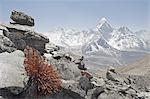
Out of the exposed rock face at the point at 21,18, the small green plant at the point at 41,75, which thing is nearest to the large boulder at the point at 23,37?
the exposed rock face at the point at 21,18

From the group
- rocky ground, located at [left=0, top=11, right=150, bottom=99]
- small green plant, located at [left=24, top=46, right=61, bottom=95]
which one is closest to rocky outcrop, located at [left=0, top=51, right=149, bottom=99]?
rocky ground, located at [left=0, top=11, right=150, bottom=99]

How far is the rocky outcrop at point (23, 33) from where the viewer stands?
2986 cm

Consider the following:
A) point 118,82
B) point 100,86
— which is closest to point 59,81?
point 100,86

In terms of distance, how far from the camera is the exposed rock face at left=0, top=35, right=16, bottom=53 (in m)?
27.2

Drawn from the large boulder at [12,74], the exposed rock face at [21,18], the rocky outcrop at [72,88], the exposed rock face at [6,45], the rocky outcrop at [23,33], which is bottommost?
the rocky outcrop at [72,88]

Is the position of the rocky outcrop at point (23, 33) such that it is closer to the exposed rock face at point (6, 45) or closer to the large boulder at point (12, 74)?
the exposed rock face at point (6, 45)

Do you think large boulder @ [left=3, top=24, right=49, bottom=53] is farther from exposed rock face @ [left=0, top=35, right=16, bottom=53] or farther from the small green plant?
the small green plant

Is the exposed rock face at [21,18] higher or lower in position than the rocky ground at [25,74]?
higher

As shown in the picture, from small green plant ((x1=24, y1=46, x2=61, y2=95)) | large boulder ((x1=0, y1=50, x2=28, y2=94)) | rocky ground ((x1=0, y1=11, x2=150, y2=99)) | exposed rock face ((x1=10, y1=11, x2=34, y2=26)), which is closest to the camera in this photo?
large boulder ((x1=0, y1=50, x2=28, y2=94))

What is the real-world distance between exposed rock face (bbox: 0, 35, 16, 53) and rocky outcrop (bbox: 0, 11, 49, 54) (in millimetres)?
1162

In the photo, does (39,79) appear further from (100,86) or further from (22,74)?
(100,86)

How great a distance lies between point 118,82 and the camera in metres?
37.6

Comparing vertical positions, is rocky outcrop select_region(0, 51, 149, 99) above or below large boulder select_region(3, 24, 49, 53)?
below

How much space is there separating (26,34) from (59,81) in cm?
695
